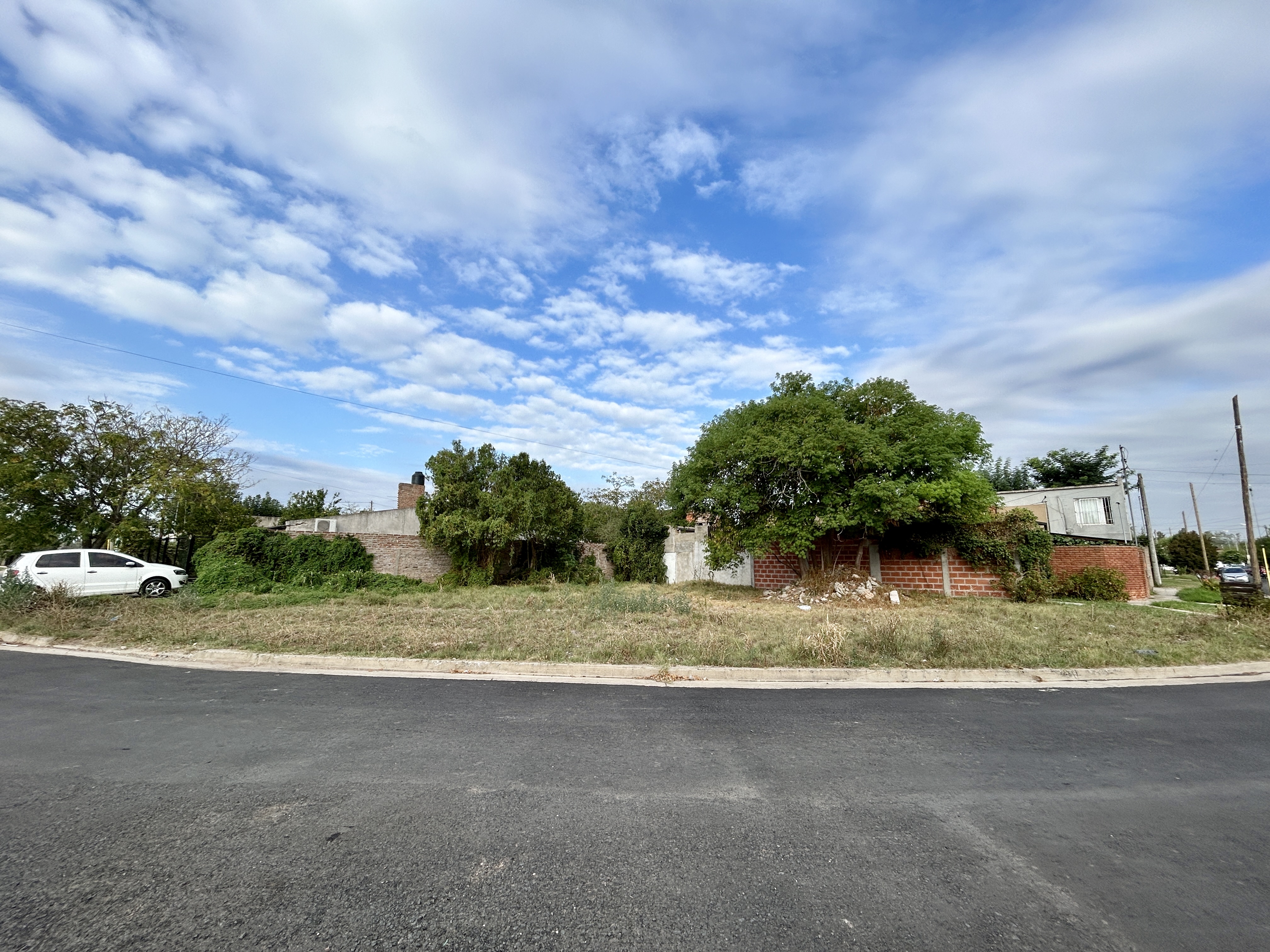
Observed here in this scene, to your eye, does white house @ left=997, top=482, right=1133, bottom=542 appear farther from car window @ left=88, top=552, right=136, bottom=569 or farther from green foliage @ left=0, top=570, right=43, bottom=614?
green foliage @ left=0, top=570, right=43, bottom=614

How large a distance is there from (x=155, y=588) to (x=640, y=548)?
1751 cm

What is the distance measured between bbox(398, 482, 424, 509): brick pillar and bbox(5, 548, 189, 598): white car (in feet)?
36.7

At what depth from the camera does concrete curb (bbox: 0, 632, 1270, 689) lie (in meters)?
7.62

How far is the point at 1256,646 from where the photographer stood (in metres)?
10.1

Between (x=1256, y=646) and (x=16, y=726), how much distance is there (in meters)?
17.0

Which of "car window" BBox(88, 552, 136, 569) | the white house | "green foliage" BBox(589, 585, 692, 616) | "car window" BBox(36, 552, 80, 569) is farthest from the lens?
the white house

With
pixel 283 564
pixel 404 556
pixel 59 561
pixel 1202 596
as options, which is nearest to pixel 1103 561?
pixel 1202 596

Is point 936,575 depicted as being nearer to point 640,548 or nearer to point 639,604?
point 639,604

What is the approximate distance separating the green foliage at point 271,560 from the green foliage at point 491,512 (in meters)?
2.81

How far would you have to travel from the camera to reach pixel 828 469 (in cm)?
1627

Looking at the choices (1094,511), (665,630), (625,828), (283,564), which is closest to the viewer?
(625,828)

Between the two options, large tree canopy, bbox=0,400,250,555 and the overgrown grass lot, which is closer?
the overgrown grass lot

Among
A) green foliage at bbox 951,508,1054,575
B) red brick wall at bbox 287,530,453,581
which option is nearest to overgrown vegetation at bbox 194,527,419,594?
red brick wall at bbox 287,530,453,581

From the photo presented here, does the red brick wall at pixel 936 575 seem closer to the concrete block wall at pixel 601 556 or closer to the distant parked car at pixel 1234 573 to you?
the concrete block wall at pixel 601 556
